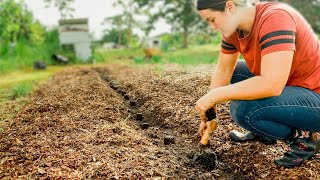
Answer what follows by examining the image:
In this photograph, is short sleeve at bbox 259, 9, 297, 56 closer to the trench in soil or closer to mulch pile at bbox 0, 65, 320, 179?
mulch pile at bbox 0, 65, 320, 179

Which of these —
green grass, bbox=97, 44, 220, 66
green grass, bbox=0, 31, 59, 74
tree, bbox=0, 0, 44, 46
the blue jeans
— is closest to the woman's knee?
the blue jeans

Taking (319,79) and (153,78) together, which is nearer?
(319,79)

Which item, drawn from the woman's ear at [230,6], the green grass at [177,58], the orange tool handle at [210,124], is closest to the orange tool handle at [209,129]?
the orange tool handle at [210,124]

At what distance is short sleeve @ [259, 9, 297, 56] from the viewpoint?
73.8 inches

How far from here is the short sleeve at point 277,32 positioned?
73.8 inches

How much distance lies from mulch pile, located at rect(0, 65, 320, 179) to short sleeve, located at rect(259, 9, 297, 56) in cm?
87

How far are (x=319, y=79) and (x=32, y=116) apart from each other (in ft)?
9.57

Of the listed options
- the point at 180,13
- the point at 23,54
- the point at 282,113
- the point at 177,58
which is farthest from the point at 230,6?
the point at 180,13

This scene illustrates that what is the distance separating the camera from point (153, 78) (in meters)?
5.95

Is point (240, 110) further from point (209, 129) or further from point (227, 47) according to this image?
point (227, 47)

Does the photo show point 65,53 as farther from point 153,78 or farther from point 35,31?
point 153,78

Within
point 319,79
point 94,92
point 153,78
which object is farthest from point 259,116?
point 153,78

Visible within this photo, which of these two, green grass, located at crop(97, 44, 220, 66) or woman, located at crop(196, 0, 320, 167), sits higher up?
woman, located at crop(196, 0, 320, 167)

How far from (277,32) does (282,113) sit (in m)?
0.54
